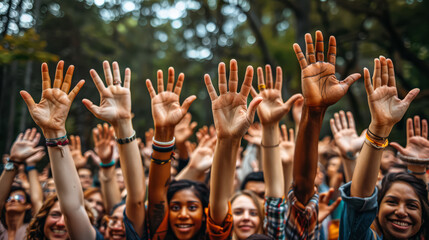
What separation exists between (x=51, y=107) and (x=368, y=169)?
7.09ft

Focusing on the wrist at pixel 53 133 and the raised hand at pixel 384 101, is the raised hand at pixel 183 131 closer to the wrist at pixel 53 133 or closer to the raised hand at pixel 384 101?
the wrist at pixel 53 133

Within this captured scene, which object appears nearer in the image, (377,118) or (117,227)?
(377,118)

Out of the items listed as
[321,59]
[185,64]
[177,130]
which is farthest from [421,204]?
[185,64]

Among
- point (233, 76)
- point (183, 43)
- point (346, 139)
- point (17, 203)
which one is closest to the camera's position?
point (233, 76)

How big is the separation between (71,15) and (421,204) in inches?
360

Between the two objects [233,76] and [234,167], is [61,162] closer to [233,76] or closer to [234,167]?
[234,167]

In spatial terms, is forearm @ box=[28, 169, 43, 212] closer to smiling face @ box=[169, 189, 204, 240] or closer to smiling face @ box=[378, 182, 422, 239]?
smiling face @ box=[169, 189, 204, 240]

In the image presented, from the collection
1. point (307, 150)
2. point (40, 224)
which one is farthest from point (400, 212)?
point (40, 224)

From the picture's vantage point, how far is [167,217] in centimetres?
242

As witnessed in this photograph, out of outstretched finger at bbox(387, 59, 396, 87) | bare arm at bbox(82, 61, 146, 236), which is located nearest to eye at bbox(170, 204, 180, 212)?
bare arm at bbox(82, 61, 146, 236)

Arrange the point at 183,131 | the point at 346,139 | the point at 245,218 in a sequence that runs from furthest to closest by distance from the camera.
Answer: the point at 183,131 < the point at 346,139 < the point at 245,218

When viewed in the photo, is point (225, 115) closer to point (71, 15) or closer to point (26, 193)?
point (26, 193)

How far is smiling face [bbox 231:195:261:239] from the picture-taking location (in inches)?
112

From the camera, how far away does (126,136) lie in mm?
2324
